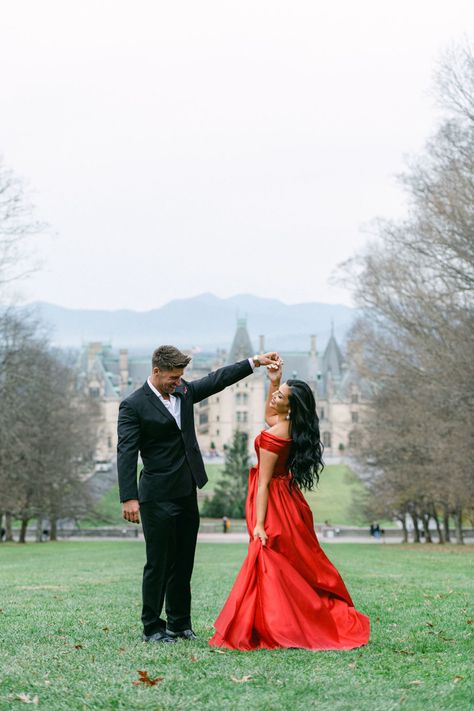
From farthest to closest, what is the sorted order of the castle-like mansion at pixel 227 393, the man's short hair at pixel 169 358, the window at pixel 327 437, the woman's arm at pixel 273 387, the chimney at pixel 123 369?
the chimney at pixel 123 369 → the castle-like mansion at pixel 227 393 → the window at pixel 327 437 → the woman's arm at pixel 273 387 → the man's short hair at pixel 169 358

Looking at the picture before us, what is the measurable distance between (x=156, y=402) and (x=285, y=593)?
162 cm

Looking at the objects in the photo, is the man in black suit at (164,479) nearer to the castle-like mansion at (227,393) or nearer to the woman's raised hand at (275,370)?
the woman's raised hand at (275,370)

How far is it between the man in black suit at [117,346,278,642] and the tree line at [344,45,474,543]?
20.5 m

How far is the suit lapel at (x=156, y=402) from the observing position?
793 centimetres

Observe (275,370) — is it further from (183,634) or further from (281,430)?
(183,634)

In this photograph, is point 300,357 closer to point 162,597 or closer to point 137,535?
point 137,535

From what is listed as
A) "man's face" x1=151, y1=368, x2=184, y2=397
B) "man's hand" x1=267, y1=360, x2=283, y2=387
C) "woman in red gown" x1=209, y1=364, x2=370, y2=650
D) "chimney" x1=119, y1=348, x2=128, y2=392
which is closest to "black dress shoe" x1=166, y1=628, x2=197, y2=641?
"woman in red gown" x1=209, y1=364, x2=370, y2=650

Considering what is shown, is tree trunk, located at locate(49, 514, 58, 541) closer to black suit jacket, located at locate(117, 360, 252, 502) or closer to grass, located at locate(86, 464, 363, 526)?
grass, located at locate(86, 464, 363, 526)

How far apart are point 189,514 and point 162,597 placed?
0.63 metres

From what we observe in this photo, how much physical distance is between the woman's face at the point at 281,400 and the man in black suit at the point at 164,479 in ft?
2.01

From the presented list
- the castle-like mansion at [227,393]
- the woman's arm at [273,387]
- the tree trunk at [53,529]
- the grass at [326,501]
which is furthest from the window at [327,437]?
the woman's arm at [273,387]

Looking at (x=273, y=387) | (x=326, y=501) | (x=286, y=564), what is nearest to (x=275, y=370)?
(x=273, y=387)

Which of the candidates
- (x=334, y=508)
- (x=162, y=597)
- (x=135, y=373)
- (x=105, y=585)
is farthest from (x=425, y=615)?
(x=135, y=373)

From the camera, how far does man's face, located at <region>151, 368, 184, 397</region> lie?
7.81 m
